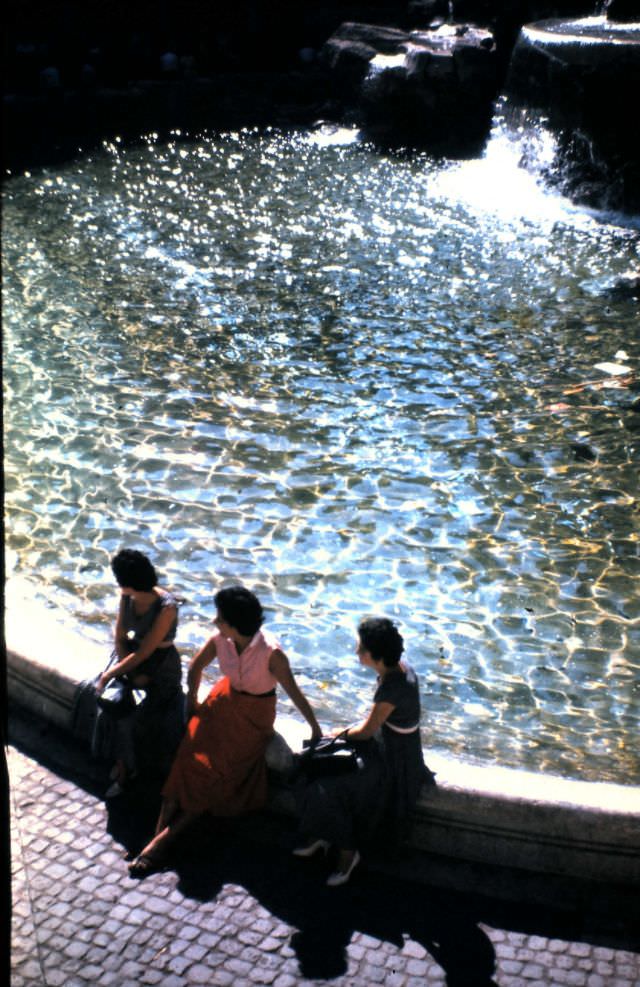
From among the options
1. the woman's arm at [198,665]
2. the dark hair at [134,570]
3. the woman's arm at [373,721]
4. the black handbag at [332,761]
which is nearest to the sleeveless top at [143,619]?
the dark hair at [134,570]

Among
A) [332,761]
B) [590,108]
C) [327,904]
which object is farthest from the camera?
[590,108]

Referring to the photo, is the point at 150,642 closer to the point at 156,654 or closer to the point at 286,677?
the point at 156,654

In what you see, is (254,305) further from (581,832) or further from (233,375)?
(581,832)

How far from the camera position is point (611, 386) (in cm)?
941

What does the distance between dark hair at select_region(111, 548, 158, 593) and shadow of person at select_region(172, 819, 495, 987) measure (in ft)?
3.63

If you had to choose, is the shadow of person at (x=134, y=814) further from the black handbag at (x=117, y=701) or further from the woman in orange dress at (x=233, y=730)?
the black handbag at (x=117, y=701)

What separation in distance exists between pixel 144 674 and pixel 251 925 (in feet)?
4.15

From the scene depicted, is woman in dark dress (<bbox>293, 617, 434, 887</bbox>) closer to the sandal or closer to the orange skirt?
the orange skirt

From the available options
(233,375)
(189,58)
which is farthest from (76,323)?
(189,58)

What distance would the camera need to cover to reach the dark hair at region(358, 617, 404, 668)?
4.67m

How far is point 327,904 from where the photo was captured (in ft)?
15.2

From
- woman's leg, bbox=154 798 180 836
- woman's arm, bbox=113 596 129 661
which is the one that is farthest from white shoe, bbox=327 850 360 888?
woman's arm, bbox=113 596 129 661

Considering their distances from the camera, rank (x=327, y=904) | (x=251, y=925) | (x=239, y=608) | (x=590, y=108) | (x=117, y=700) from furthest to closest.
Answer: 1. (x=590, y=108)
2. (x=117, y=700)
3. (x=239, y=608)
4. (x=327, y=904)
5. (x=251, y=925)

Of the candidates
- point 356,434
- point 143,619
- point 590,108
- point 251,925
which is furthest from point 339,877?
point 590,108
